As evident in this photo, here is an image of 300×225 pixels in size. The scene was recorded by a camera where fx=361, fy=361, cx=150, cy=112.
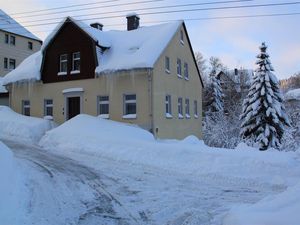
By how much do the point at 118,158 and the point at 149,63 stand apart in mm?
7863

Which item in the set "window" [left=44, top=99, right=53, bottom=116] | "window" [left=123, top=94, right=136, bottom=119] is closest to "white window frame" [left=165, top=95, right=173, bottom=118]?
"window" [left=123, top=94, right=136, bottom=119]

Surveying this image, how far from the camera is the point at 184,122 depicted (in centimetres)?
2564

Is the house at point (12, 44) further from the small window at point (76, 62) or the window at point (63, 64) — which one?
the small window at point (76, 62)

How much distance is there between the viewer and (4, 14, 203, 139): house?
2105cm

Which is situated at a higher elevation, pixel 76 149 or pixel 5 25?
pixel 5 25

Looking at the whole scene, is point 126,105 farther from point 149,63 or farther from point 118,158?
point 118,158

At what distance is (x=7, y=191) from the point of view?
288 inches

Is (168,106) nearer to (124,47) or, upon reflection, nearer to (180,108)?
(180,108)

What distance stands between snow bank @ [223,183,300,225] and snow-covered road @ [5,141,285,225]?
0.55 m

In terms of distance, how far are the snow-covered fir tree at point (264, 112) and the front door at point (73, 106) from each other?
11906mm

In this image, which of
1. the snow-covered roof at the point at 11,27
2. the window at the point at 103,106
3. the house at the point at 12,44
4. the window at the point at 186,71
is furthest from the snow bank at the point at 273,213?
the snow-covered roof at the point at 11,27

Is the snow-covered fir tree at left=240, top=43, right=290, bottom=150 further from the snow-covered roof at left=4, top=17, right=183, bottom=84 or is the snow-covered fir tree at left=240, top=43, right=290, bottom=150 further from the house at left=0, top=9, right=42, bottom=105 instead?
the house at left=0, top=9, right=42, bottom=105

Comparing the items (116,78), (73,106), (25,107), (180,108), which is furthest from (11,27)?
(180,108)

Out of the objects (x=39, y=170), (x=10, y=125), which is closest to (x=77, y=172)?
(x=39, y=170)
